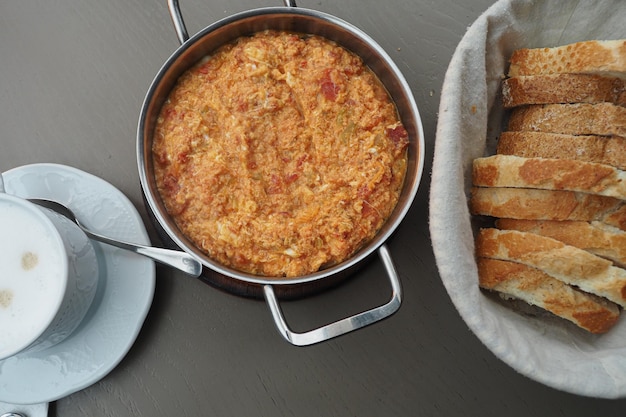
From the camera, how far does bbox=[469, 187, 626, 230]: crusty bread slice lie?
1590 millimetres

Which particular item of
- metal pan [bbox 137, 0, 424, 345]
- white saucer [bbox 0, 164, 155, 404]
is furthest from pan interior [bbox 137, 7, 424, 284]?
white saucer [bbox 0, 164, 155, 404]

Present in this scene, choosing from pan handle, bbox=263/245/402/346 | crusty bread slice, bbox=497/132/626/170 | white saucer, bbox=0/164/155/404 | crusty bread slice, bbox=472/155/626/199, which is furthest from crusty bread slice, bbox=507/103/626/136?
white saucer, bbox=0/164/155/404

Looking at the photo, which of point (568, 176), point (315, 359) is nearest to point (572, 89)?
point (568, 176)

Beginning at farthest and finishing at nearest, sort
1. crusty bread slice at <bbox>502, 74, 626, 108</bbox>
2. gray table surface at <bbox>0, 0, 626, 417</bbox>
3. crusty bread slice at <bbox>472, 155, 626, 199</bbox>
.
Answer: gray table surface at <bbox>0, 0, 626, 417</bbox>
crusty bread slice at <bbox>502, 74, 626, 108</bbox>
crusty bread slice at <bbox>472, 155, 626, 199</bbox>

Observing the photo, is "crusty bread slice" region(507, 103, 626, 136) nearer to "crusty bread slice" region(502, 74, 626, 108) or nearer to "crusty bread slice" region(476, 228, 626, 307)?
"crusty bread slice" region(502, 74, 626, 108)

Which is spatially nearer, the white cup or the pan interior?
the white cup

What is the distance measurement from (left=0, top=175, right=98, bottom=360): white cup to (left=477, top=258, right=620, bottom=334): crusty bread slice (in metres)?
1.37

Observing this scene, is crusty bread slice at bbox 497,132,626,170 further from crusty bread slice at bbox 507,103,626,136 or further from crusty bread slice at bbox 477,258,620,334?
crusty bread slice at bbox 477,258,620,334

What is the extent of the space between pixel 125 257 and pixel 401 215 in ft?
3.34

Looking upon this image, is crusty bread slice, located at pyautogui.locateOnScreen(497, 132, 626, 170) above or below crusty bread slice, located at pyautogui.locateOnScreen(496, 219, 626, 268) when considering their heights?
above

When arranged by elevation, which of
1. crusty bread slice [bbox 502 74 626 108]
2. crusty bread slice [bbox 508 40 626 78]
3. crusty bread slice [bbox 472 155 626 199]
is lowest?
crusty bread slice [bbox 472 155 626 199]

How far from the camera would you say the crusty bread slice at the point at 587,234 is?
155 cm

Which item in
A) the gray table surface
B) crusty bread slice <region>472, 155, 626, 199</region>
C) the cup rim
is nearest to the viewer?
the cup rim

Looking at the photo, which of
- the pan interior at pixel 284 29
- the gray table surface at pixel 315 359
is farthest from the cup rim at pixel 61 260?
the gray table surface at pixel 315 359
